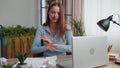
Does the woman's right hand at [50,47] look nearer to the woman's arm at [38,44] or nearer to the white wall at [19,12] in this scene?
the woman's arm at [38,44]

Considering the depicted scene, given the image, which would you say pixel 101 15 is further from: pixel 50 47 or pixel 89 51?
pixel 89 51

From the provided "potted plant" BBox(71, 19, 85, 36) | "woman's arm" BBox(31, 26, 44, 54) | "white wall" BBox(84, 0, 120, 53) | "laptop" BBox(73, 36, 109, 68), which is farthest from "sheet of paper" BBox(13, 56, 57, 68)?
"potted plant" BBox(71, 19, 85, 36)

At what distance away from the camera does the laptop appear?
139cm

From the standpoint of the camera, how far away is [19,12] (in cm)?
383

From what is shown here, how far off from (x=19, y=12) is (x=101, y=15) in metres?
1.60

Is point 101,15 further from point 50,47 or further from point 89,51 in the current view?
point 89,51

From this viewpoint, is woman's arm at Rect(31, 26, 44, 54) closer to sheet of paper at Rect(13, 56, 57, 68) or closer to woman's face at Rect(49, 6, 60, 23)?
woman's face at Rect(49, 6, 60, 23)

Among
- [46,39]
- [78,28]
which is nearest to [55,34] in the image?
[46,39]

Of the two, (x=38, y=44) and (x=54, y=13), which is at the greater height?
(x=54, y=13)

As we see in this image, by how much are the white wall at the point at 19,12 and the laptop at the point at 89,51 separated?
2.57 meters

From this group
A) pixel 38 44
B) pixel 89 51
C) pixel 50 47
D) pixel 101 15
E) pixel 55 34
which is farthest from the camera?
pixel 101 15

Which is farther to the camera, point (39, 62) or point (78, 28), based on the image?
point (78, 28)

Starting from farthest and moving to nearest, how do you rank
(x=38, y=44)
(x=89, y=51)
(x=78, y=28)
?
(x=78, y=28) < (x=38, y=44) < (x=89, y=51)

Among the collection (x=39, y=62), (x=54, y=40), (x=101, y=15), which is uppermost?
(x=101, y=15)
